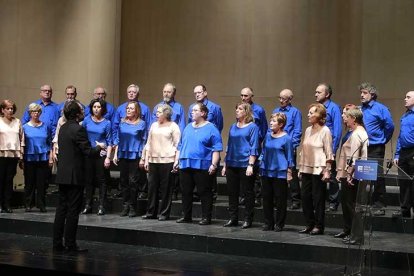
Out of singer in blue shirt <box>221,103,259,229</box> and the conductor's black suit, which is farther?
singer in blue shirt <box>221,103,259,229</box>

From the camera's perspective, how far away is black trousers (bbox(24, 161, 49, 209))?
969cm

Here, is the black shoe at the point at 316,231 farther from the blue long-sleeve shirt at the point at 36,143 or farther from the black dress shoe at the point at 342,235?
the blue long-sleeve shirt at the point at 36,143

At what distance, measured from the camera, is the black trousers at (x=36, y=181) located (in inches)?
381

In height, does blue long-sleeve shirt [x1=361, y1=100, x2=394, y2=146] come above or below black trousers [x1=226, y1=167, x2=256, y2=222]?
above

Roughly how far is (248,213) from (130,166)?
70.5 inches

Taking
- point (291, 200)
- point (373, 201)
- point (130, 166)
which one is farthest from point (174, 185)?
point (373, 201)

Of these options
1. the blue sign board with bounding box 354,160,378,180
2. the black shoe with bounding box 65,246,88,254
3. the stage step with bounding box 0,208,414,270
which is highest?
the blue sign board with bounding box 354,160,378,180

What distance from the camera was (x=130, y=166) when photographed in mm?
9344

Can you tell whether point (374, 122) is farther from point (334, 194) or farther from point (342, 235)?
point (342, 235)

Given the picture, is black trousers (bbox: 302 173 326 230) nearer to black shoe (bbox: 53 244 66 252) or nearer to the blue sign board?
the blue sign board

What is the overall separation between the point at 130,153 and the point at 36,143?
1.34m

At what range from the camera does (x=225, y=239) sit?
299 inches

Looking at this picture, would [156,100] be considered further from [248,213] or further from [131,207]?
[248,213]

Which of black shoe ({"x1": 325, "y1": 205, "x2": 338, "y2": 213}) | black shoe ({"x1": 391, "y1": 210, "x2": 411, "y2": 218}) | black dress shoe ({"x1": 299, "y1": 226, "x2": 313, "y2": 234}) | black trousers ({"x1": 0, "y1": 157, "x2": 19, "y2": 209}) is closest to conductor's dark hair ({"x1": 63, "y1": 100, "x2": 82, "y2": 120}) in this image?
black trousers ({"x1": 0, "y1": 157, "x2": 19, "y2": 209})
